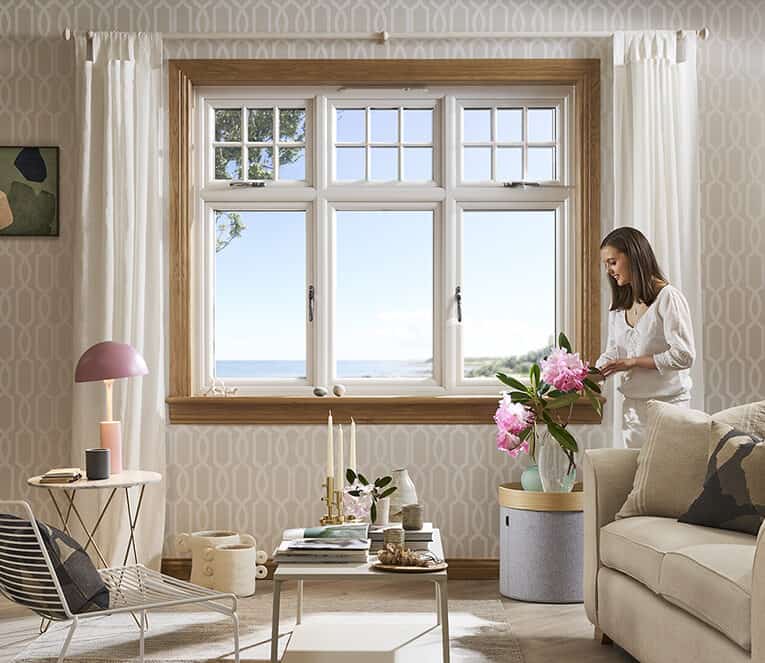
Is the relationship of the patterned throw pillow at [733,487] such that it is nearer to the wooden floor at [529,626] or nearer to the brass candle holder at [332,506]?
the wooden floor at [529,626]

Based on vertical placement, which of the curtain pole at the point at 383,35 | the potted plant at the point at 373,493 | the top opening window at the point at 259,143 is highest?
the curtain pole at the point at 383,35

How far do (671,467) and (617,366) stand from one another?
94cm

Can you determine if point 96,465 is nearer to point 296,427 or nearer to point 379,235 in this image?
point 296,427

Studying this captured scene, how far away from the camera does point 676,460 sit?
3445mm

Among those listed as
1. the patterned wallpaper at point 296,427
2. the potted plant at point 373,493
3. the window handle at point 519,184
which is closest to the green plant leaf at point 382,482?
the potted plant at point 373,493

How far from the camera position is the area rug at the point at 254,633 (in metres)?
3.54

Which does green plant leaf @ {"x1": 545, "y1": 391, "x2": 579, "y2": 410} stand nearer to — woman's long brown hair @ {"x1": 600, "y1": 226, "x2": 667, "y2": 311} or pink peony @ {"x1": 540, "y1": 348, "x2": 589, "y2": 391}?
pink peony @ {"x1": 540, "y1": 348, "x2": 589, "y2": 391}

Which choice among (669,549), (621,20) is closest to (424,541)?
(669,549)

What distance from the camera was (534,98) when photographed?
199 inches

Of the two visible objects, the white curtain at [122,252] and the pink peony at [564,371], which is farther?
the white curtain at [122,252]

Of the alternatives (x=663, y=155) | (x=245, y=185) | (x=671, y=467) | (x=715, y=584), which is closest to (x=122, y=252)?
(x=245, y=185)

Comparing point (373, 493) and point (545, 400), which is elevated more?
point (545, 400)

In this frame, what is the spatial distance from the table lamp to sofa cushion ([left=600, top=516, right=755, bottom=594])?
1.95m

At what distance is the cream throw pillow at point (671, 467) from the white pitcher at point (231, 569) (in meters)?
1.71
